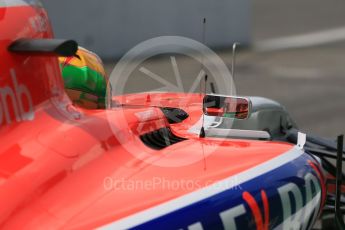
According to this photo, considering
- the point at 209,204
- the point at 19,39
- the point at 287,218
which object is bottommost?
the point at 287,218

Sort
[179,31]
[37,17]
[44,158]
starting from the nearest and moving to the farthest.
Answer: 1. [44,158]
2. [37,17]
3. [179,31]

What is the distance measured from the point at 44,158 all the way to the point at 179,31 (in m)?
12.6

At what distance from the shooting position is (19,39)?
2426 mm

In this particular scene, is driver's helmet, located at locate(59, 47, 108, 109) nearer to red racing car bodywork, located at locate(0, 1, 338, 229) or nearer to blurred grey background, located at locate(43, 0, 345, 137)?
red racing car bodywork, located at locate(0, 1, 338, 229)

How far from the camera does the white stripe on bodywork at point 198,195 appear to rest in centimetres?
206

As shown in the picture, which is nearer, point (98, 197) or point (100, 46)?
point (98, 197)

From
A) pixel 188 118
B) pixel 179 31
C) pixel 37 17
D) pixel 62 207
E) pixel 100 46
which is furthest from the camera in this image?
pixel 179 31

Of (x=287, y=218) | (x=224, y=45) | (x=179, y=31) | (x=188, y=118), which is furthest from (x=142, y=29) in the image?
(x=287, y=218)

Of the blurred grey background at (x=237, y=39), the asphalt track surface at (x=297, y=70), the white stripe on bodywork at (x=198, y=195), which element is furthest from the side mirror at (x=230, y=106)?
the blurred grey background at (x=237, y=39)

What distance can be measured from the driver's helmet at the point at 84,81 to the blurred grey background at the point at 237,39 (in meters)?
5.59

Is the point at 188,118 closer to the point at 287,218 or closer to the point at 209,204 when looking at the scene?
the point at 287,218

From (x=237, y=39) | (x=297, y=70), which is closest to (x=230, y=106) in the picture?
(x=297, y=70)

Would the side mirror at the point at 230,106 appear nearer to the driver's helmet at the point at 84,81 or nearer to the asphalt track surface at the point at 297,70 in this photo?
the driver's helmet at the point at 84,81

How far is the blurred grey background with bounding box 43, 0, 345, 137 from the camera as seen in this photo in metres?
10.7
